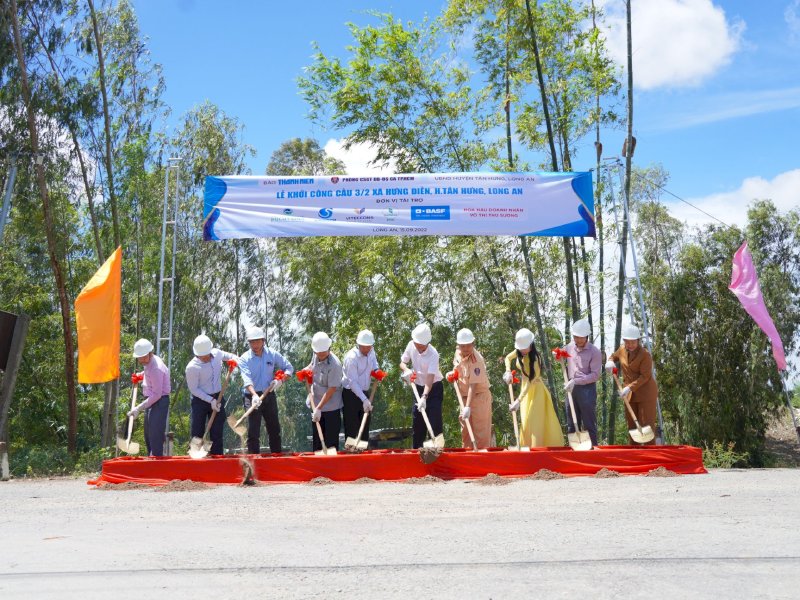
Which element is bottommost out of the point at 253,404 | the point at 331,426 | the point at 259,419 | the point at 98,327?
the point at 331,426

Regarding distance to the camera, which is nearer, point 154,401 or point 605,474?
point 605,474

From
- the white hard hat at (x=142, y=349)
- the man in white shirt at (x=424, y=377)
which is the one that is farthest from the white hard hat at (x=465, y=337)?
the white hard hat at (x=142, y=349)

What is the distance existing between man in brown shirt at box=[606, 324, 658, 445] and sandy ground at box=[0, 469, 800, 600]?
6.00 ft

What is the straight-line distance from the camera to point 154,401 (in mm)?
9734

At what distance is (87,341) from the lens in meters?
10.7

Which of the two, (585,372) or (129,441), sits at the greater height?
(585,372)

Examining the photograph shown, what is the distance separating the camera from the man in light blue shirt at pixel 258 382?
9.76 m

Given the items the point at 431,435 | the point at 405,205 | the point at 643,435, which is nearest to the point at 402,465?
the point at 431,435

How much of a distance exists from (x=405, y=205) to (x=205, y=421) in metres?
3.67

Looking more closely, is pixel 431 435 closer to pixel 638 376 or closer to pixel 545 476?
pixel 545 476

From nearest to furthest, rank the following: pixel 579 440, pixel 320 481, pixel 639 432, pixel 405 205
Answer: pixel 320 481, pixel 579 440, pixel 639 432, pixel 405 205

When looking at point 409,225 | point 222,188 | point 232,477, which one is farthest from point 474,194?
point 232,477

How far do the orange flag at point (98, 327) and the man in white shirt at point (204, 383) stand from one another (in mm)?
1492

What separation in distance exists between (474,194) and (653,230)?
730 inches
